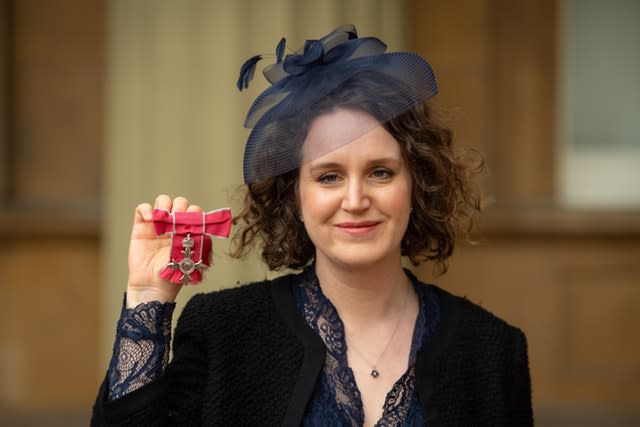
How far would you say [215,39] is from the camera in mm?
4168

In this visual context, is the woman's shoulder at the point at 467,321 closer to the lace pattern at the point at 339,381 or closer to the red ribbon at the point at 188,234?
the lace pattern at the point at 339,381

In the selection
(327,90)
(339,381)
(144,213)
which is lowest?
(339,381)

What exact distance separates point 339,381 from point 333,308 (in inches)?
7.7

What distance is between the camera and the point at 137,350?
206cm

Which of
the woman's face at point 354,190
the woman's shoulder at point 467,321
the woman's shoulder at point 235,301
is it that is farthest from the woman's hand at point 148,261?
the woman's shoulder at point 467,321

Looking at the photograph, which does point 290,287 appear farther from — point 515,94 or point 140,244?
point 515,94

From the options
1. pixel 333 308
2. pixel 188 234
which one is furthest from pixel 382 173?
pixel 188 234

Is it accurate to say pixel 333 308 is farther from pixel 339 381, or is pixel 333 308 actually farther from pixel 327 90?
pixel 327 90

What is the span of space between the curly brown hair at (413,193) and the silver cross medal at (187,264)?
336 mm

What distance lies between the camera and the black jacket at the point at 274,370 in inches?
85.5

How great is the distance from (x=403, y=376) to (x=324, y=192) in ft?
1.63

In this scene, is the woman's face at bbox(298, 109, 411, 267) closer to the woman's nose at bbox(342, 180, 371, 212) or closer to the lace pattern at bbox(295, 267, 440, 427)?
the woman's nose at bbox(342, 180, 371, 212)

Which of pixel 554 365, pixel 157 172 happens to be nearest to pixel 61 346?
pixel 157 172

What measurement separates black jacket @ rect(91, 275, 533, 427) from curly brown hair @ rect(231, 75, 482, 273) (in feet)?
0.49
